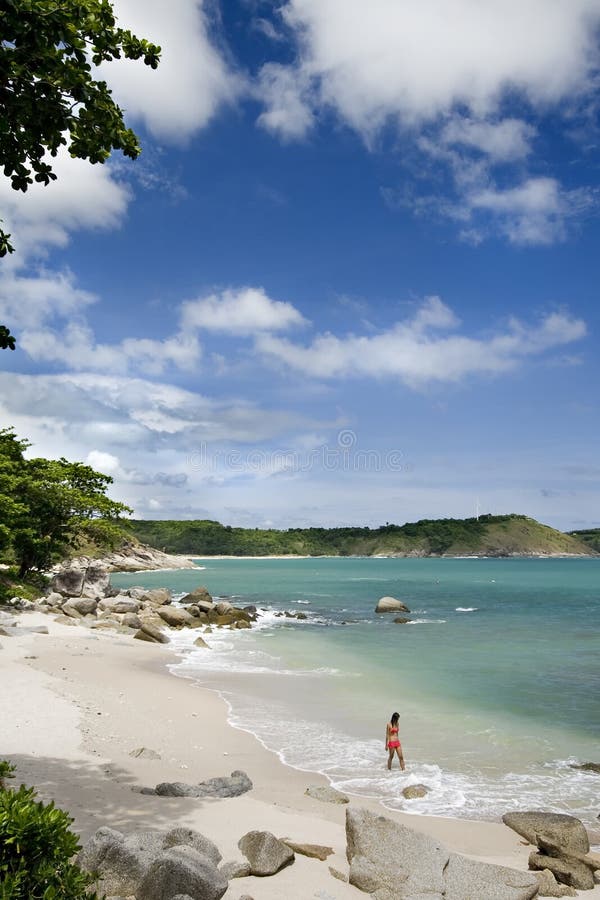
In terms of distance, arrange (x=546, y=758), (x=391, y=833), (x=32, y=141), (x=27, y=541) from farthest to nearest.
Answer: (x=27, y=541)
(x=546, y=758)
(x=391, y=833)
(x=32, y=141)

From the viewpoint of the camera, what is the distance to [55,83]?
284 inches

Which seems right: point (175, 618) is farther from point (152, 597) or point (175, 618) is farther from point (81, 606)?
point (152, 597)

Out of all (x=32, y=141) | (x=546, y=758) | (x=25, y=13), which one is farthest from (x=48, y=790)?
(x=546, y=758)

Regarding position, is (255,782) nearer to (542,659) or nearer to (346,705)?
(346,705)

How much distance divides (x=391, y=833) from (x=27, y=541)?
34.0 m

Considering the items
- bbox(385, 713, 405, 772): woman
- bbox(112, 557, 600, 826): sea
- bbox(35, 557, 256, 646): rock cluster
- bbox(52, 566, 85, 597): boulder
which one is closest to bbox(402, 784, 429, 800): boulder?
bbox(112, 557, 600, 826): sea

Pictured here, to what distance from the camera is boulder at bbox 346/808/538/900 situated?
7.91 m

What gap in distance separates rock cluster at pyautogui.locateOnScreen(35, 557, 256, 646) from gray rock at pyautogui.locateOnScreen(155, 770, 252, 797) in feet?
69.5

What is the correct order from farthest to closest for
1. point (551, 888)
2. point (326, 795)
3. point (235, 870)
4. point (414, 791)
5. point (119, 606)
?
point (119, 606)
point (414, 791)
point (326, 795)
point (551, 888)
point (235, 870)

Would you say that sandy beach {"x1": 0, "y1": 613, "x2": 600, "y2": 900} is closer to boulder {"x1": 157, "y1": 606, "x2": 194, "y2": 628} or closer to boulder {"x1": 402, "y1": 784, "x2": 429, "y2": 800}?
boulder {"x1": 402, "y1": 784, "x2": 429, "y2": 800}

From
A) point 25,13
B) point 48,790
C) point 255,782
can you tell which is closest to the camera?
point 25,13

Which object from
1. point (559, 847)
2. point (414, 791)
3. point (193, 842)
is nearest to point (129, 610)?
point (414, 791)

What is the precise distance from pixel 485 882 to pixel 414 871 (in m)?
0.93

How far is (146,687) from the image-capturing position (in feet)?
67.5
